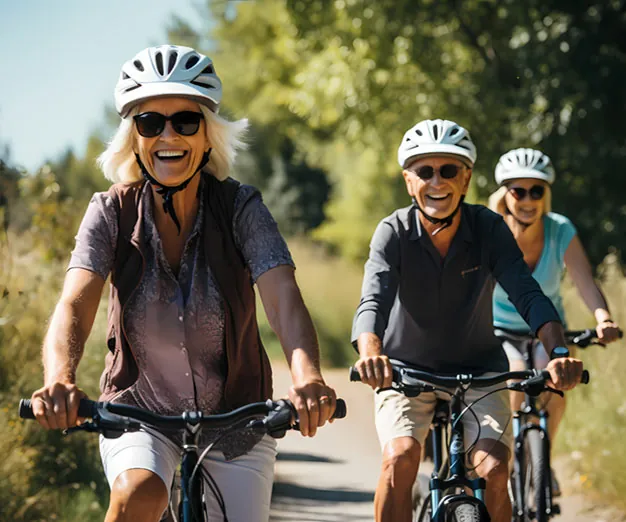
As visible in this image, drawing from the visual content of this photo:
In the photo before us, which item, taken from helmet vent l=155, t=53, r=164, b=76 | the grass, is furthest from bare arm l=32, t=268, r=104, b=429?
the grass

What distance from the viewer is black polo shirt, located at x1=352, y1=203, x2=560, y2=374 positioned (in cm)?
526

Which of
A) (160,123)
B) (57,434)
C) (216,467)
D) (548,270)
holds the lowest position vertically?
(216,467)

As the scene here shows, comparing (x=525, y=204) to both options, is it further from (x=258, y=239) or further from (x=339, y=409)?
(x=339, y=409)

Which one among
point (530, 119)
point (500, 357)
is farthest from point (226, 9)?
point (500, 357)

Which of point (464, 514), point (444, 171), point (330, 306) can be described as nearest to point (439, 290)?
point (444, 171)

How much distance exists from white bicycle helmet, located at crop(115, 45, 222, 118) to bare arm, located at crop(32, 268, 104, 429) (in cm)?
61

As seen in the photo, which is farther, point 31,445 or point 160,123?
point 31,445

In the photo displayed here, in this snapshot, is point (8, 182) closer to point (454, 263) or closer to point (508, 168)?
point (508, 168)

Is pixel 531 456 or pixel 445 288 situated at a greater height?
pixel 445 288

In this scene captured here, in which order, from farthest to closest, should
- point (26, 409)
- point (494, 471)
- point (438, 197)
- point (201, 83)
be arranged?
1. point (438, 197)
2. point (494, 471)
3. point (201, 83)
4. point (26, 409)

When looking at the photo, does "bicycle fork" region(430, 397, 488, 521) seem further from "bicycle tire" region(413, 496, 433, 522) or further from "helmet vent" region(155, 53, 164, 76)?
"helmet vent" region(155, 53, 164, 76)

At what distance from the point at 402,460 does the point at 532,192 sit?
2882 millimetres

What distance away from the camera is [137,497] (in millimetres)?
3443

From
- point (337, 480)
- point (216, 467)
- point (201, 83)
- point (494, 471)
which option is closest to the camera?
point (216, 467)
